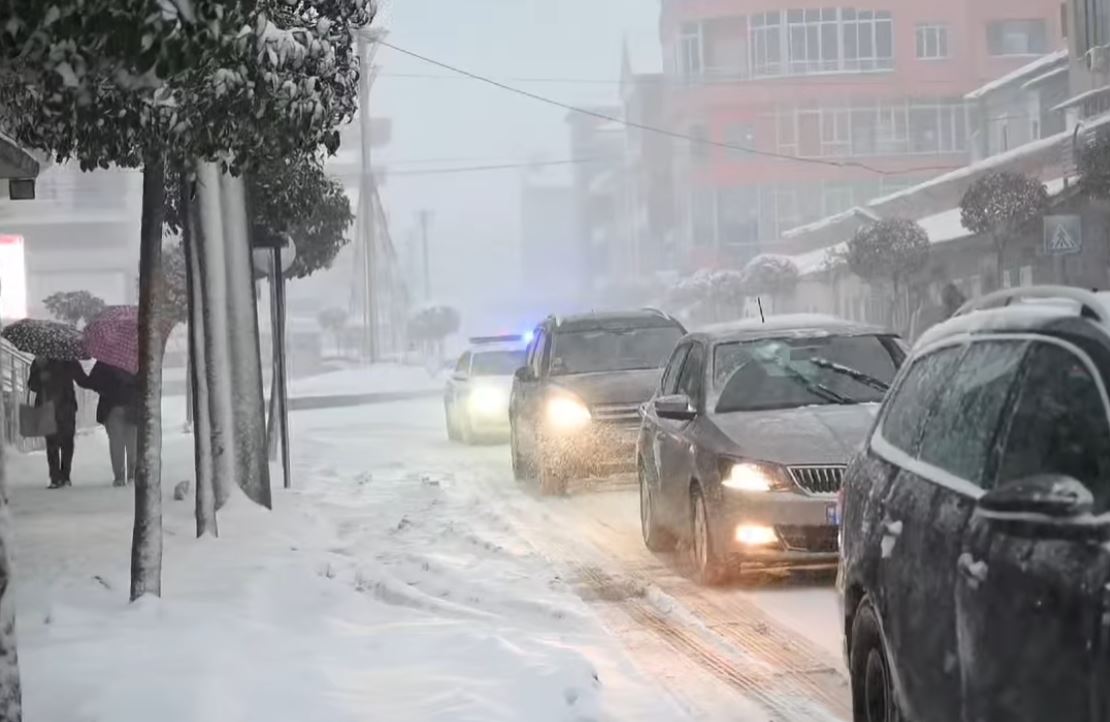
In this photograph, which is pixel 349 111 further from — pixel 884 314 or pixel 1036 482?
pixel 884 314

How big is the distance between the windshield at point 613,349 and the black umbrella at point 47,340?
17.9 ft

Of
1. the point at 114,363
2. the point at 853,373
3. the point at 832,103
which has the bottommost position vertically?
the point at 853,373

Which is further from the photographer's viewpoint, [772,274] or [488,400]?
[772,274]

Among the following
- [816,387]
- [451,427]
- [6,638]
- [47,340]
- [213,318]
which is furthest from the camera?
[451,427]

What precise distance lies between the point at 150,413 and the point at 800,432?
3.84 meters

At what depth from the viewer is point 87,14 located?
4.32 m

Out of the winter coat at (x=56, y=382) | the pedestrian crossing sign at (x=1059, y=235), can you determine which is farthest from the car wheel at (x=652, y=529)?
the pedestrian crossing sign at (x=1059, y=235)

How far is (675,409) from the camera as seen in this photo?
9.52 meters

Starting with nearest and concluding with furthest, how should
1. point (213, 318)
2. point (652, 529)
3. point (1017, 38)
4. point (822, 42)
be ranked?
point (213, 318), point (652, 529), point (1017, 38), point (822, 42)

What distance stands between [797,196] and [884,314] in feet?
108

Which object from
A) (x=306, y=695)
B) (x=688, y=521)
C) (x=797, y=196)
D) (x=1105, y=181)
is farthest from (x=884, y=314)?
(x=306, y=695)

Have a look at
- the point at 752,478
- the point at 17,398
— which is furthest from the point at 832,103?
the point at 752,478

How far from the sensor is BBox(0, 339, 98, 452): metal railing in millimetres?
22219

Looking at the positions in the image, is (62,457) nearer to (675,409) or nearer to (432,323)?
(675,409)
